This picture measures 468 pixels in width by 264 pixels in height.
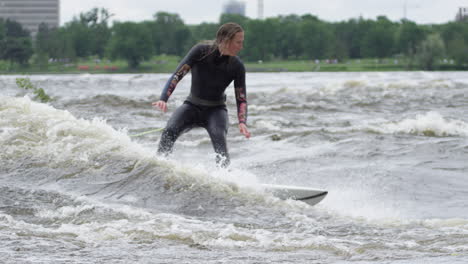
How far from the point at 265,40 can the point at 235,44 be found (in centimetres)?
14135

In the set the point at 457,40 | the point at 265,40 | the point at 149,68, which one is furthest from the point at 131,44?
the point at 457,40

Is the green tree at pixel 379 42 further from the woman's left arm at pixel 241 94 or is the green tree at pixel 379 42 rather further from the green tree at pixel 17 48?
the woman's left arm at pixel 241 94

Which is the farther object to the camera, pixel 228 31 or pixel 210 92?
pixel 210 92

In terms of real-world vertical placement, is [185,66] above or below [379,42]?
below

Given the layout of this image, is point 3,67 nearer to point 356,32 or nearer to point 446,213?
point 446,213

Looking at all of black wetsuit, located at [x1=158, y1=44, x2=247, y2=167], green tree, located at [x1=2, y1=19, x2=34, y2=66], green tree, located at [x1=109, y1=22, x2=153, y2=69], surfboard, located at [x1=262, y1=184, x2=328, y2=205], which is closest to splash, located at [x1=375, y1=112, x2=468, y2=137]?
surfboard, located at [x1=262, y1=184, x2=328, y2=205]

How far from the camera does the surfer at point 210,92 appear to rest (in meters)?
7.64

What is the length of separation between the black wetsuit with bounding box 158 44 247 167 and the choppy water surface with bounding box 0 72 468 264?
0.51 meters

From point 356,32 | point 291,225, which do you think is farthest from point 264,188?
point 356,32

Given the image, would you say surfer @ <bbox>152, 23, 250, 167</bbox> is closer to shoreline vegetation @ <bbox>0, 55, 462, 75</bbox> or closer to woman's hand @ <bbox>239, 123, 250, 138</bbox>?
woman's hand @ <bbox>239, 123, 250, 138</bbox>

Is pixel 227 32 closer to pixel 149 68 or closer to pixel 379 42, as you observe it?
pixel 149 68

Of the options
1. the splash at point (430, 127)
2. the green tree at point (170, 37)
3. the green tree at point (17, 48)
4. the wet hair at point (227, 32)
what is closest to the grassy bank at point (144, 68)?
the green tree at point (17, 48)

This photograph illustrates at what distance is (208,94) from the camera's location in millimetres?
7875

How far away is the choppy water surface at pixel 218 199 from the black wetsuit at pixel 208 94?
512 mm
